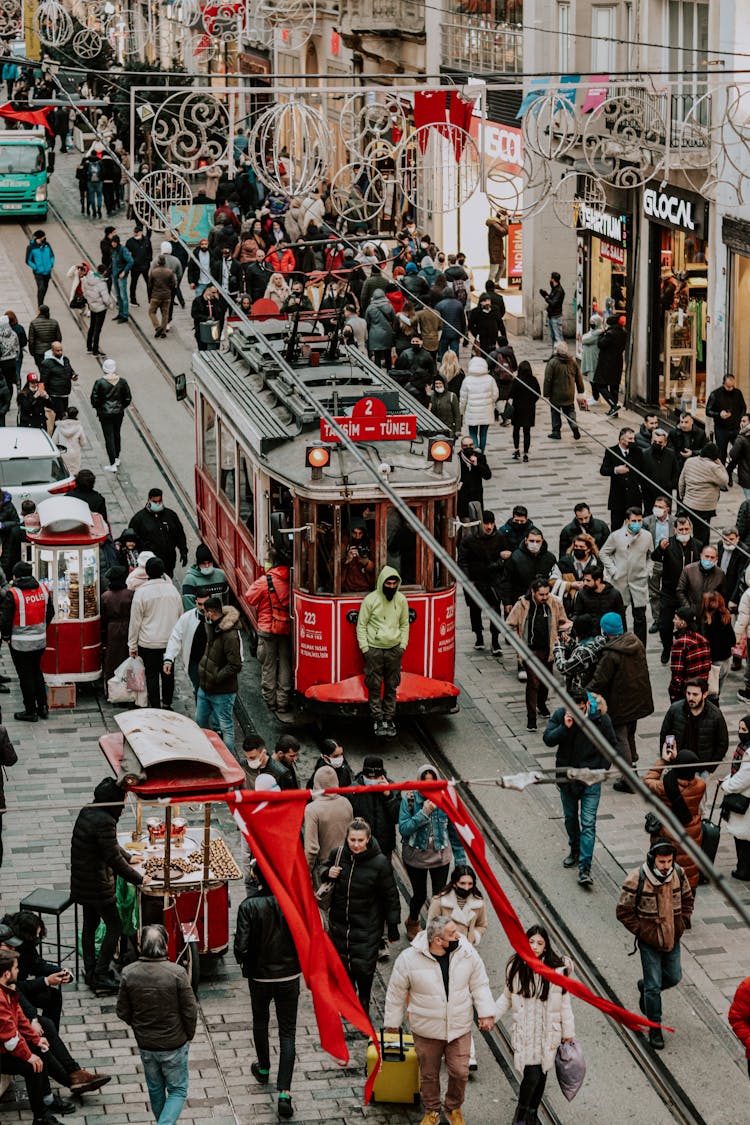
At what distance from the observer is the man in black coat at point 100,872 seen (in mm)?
13773

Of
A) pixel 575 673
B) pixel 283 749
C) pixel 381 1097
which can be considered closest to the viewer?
pixel 381 1097

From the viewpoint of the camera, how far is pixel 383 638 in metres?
18.2

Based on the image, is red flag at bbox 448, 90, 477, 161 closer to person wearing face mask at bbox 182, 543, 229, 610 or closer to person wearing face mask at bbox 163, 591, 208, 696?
person wearing face mask at bbox 182, 543, 229, 610

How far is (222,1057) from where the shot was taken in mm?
13391

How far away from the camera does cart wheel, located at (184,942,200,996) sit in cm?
1397

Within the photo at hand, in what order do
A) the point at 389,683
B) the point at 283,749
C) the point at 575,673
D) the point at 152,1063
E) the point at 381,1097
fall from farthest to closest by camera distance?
the point at 389,683
the point at 575,673
the point at 283,749
the point at 381,1097
the point at 152,1063

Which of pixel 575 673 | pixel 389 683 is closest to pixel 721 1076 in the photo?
pixel 575 673

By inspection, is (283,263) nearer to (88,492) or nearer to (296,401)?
(88,492)

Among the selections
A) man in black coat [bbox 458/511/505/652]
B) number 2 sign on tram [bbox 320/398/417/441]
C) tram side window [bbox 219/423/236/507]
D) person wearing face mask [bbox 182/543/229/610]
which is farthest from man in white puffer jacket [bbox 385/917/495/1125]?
tram side window [bbox 219/423/236/507]

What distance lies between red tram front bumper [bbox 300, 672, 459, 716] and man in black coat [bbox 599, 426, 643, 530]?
476cm

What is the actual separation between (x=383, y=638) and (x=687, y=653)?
8.38ft

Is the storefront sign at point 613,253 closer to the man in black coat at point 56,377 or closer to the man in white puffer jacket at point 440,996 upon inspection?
the man in black coat at point 56,377

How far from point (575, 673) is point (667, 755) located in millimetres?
2229

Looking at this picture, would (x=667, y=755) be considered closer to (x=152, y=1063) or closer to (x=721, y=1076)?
(x=721, y=1076)
